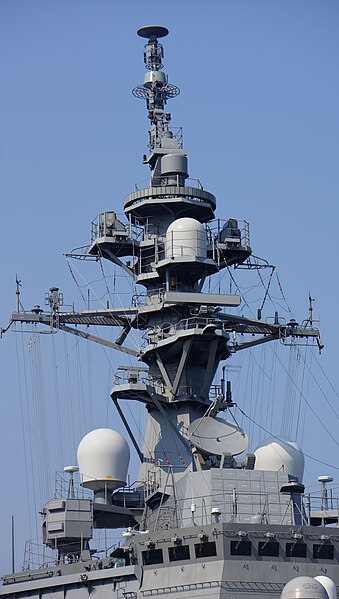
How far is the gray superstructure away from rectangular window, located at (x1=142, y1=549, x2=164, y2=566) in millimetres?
44

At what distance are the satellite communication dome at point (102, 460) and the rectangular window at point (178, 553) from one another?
193 inches

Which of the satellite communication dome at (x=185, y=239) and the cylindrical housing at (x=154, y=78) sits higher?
the cylindrical housing at (x=154, y=78)

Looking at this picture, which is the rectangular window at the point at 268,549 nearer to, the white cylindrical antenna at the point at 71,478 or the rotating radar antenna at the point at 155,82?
the white cylindrical antenna at the point at 71,478

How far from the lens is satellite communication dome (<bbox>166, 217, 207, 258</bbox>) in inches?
1805

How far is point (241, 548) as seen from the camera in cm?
3819

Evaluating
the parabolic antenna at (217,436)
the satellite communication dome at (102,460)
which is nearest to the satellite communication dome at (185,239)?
the parabolic antenna at (217,436)

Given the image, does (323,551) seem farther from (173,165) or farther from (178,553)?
(173,165)

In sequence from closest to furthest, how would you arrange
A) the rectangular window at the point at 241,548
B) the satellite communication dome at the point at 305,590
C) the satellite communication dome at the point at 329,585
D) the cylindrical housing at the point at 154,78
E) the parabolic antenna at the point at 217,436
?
the satellite communication dome at the point at 305,590 < the satellite communication dome at the point at 329,585 < the rectangular window at the point at 241,548 < the parabolic antenna at the point at 217,436 < the cylindrical housing at the point at 154,78

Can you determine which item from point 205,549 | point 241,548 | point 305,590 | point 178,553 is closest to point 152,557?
point 178,553

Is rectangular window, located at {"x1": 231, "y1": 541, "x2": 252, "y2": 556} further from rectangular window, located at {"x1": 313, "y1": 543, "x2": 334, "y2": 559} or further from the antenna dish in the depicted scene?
the antenna dish

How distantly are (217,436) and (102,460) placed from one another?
327 centimetres

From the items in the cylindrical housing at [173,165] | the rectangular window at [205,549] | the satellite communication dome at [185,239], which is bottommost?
the rectangular window at [205,549]

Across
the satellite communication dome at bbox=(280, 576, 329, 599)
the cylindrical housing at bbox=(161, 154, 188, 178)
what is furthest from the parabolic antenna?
the satellite communication dome at bbox=(280, 576, 329, 599)

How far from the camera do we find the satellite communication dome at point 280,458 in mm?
43281
